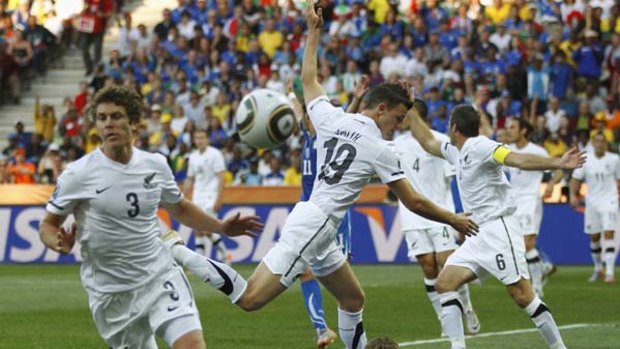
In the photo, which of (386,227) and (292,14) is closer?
(386,227)

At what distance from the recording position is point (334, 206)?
426 inches

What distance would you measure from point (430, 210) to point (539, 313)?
1.97 meters

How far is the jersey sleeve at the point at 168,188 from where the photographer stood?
29.3ft

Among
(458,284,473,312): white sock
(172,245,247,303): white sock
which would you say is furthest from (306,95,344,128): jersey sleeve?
(458,284,473,312): white sock

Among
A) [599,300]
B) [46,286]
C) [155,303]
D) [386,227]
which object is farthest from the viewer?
[386,227]

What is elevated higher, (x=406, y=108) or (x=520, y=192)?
(x=406, y=108)

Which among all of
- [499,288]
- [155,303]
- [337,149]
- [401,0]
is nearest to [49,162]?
[401,0]

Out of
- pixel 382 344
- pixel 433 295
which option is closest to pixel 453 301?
pixel 433 295

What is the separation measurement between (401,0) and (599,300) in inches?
715

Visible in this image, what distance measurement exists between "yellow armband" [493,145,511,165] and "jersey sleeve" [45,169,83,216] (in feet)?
15.6

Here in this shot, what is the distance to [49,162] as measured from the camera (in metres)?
31.3

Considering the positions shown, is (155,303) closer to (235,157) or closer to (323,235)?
(323,235)

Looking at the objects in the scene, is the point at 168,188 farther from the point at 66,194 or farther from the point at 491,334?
the point at 491,334

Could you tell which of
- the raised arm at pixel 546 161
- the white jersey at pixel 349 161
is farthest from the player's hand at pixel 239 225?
the raised arm at pixel 546 161
